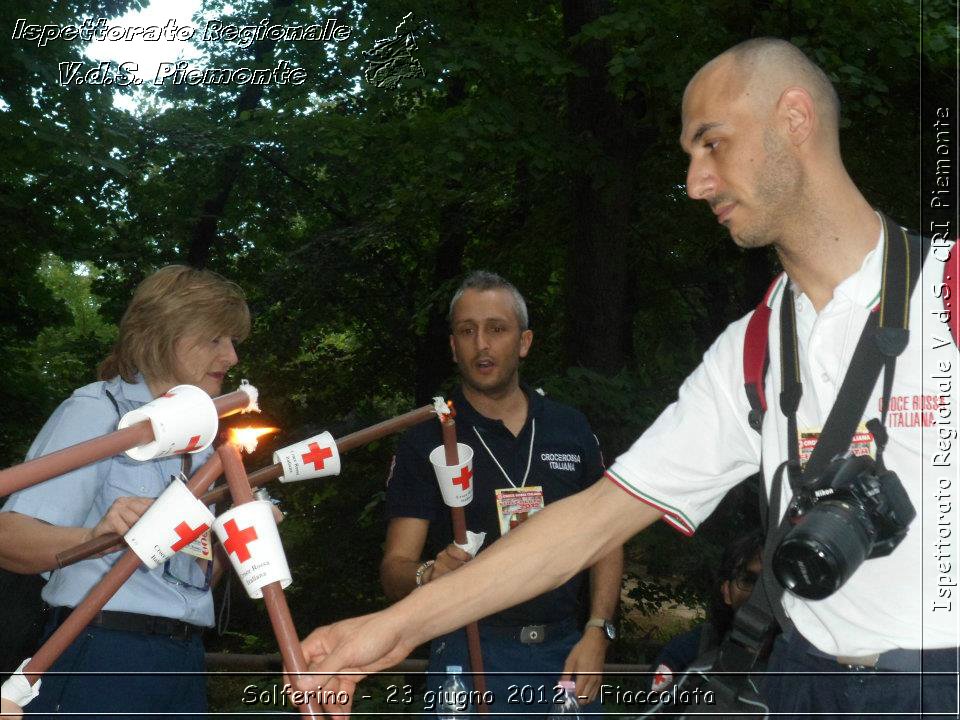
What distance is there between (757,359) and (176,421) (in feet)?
4.56

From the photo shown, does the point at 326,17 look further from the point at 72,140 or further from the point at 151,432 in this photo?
the point at 151,432

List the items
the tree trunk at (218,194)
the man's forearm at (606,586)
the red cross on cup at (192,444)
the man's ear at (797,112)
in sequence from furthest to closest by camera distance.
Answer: the tree trunk at (218,194)
the man's forearm at (606,586)
the man's ear at (797,112)
the red cross on cup at (192,444)

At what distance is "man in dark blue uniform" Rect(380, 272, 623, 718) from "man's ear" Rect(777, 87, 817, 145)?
2020 millimetres

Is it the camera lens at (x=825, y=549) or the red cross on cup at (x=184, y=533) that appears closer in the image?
the camera lens at (x=825, y=549)

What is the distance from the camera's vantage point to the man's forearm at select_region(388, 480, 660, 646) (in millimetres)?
2322

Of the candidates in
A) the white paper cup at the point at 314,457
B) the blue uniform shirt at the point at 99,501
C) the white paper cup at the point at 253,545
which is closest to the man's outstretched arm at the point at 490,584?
the white paper cup at the point at 253,545

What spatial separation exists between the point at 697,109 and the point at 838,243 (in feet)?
1.75

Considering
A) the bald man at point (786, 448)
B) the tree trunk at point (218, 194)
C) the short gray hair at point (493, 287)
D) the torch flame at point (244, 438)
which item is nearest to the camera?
the bald man at point (786, 448)

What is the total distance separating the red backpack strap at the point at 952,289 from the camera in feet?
6.63

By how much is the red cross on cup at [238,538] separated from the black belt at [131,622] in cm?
158

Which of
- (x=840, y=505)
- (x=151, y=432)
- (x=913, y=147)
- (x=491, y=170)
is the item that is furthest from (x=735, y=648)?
(x=491, y=170)

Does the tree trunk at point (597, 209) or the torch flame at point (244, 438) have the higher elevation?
the tree trunk at point (597, 209)

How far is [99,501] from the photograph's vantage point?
335 cm

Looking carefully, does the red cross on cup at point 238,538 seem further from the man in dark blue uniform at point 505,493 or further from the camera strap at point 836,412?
the man in dark blue uniform at point 505,493
